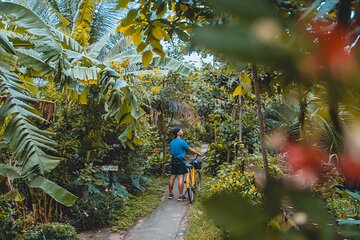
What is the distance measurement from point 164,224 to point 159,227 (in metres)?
0.15

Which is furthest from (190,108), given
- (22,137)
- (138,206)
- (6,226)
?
(22,137)

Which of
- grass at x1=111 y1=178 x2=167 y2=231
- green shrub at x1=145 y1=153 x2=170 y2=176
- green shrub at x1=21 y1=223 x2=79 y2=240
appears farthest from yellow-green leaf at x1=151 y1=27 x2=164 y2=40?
green shrub at x1=145 y1=153 x2=170 y2=176

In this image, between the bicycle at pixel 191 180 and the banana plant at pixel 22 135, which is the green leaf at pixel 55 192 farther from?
the bicycle at pixel 191 180

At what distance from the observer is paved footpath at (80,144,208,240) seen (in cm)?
473

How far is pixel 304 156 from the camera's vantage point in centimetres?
24

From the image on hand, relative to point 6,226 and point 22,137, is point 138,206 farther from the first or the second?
point 22,137

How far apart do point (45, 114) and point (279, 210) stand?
5.23 m

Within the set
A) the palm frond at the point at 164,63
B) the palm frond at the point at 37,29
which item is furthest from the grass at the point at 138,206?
the palm frond at the point at 37,29

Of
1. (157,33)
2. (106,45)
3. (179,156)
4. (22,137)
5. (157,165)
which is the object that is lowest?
(157,165)

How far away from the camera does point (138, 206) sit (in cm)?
605

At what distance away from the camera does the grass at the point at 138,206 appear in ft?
17.0

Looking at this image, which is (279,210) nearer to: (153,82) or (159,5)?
(159,5)

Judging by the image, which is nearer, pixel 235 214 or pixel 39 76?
pixel 235 214

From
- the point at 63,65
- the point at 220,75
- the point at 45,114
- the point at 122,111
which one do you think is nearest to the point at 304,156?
the point at 63,65
